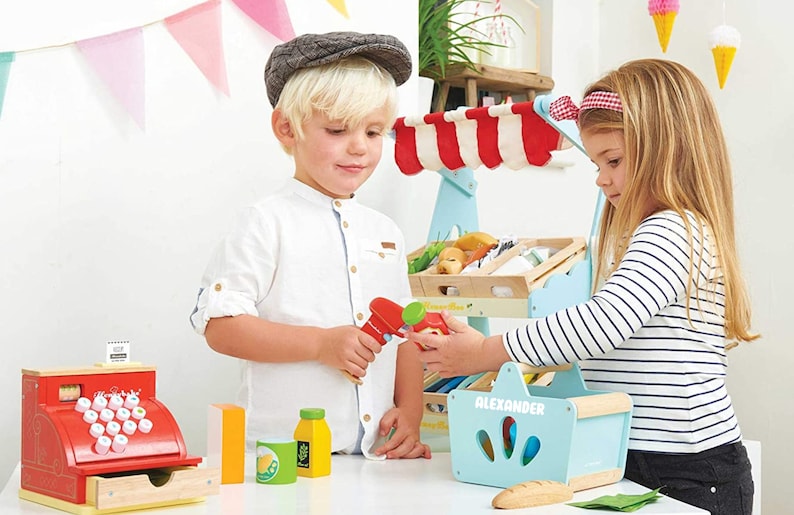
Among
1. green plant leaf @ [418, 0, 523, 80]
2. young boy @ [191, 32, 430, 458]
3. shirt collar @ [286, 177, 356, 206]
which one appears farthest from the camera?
green plant leaf @ [418, 0, 523, 80]

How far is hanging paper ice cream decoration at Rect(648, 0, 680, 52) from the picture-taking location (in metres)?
2.70

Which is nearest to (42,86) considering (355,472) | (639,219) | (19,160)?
(19,160)

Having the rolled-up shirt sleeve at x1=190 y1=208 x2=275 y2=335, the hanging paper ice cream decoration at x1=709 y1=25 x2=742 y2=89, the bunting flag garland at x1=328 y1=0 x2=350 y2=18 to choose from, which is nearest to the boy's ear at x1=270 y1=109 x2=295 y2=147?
the rolled-up shirt sleeve at x1=190 y1=208 x2=275 y2=335

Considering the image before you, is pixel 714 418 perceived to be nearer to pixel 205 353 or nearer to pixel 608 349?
pixel 608 349

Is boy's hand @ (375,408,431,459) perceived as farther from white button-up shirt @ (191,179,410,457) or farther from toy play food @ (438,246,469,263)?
toy play food @ (438,246,469,263)

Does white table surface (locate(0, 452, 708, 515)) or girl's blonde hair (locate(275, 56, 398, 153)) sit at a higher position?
girl's blonde hair (locate(275, 56, 398, 153))

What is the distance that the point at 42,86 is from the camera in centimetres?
157

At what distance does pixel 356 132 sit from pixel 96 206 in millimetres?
523

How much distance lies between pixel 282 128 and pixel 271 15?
1.65ft

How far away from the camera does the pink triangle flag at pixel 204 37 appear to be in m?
1.73

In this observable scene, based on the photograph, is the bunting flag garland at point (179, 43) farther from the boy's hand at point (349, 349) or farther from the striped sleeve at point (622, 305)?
the striped sleeve at point (622, 305)

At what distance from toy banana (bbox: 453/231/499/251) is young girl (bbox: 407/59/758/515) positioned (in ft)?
1.67

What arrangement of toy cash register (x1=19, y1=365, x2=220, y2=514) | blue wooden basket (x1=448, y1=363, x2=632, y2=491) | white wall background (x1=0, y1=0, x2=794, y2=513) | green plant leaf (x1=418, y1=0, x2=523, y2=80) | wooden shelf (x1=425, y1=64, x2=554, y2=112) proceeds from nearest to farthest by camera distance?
1. toy cash register (x1=19, y1=365, x2=220, y2=514)
2. blue wooden basket (x1=448, y1=363, x2=632, y2=491)
3. white wall background (x1=0, y1=0, x2=794, y2=513)
4. green plant leaf (x1=418, y1=0, x2=523, y2=80)
5. wooden shelf (x1=425, y1=64, x2=554, y2=112)

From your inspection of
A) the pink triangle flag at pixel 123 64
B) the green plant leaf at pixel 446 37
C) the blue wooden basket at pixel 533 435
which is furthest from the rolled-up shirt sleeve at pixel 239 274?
the green plant leaf at pixel 446 37
